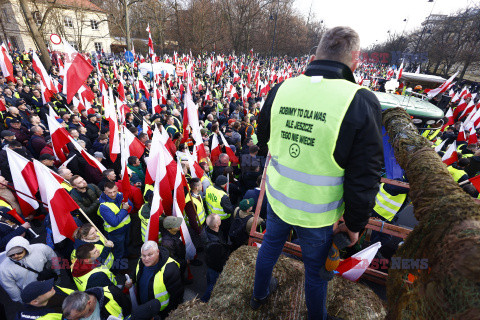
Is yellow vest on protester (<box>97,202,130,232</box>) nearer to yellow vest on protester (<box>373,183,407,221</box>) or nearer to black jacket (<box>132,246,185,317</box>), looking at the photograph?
black jacket (<box>132,246,185,317</box>)

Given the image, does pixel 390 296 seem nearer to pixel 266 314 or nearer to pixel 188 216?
pixel 266 314

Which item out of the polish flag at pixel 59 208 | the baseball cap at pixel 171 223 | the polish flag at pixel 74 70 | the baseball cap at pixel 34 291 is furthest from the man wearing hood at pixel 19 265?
the polish flag at pixel 74 70

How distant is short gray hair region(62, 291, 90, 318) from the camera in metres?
2.22

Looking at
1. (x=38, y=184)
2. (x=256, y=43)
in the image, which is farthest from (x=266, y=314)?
(x=256, y=43)

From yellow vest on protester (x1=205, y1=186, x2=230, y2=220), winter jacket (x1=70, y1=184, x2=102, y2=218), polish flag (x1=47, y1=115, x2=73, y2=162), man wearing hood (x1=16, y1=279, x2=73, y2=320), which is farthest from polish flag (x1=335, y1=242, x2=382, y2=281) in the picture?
polish flag (x1=47, y1=115, x2=73, y2=162)

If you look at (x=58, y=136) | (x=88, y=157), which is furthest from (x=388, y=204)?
(x=58, y=136)

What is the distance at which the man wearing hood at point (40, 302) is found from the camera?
230 cm

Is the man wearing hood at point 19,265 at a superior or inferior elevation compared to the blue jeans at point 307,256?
inferior

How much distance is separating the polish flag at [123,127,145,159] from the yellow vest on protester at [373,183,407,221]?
524 cm

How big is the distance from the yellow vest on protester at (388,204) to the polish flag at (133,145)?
5242mm

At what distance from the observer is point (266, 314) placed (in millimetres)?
2215

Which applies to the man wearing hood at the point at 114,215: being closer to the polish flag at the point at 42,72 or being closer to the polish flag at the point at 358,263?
the polish flag at the point at 358,263

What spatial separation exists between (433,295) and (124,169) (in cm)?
490

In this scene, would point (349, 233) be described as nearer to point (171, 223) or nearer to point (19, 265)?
point (171, 223)
